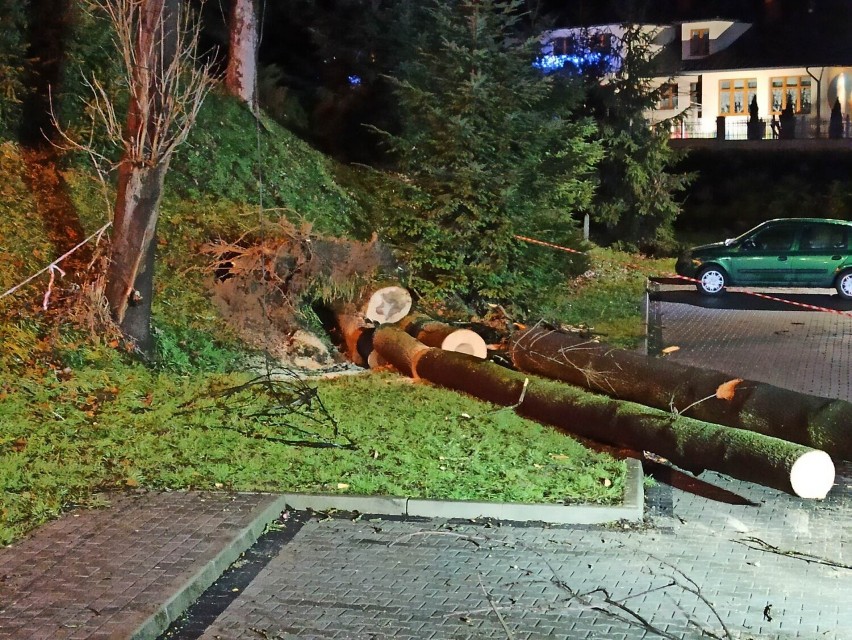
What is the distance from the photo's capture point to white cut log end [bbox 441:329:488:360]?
449 inches

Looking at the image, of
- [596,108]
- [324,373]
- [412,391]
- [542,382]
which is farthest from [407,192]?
[596,108]

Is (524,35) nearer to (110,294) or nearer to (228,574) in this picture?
(110,294)

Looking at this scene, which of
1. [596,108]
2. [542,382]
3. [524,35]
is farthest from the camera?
[596,108]

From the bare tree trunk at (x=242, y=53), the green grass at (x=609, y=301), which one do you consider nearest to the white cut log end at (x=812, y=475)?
the green grass at (x=609, y=301)

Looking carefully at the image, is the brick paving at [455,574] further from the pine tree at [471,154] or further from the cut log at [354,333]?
the pine tree at [471,154]

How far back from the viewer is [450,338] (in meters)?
11.4

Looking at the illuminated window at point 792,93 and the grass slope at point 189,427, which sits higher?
the illuminated window at point 792,93

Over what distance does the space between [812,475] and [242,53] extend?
15.0 meters

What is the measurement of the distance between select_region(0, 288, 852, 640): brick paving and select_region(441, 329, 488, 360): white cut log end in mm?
4196

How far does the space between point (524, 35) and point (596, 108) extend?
6909mm

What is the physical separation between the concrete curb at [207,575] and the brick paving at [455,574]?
27 mm

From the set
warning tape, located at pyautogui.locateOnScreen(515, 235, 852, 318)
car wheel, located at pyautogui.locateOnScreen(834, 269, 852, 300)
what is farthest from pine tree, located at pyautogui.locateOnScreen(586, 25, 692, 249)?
car wheel, located at pyautogui.locateOnScreen(834, 269, 852, 300)

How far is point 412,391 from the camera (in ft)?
34.0

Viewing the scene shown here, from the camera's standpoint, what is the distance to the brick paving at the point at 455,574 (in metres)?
5.25
